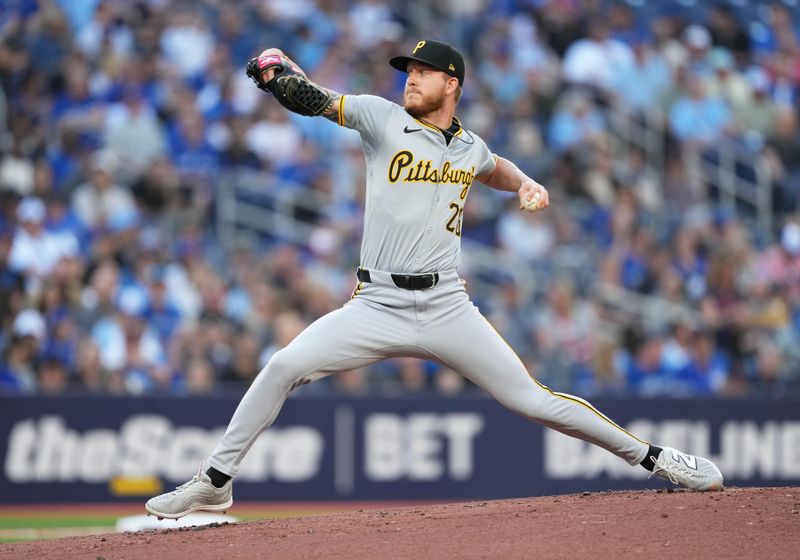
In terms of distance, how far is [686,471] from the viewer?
6.46 metres

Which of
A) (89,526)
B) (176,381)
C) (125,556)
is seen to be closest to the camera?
(125,556)

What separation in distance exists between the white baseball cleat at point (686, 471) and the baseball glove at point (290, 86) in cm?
241

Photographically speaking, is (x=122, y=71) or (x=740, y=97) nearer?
(x=122, y=71)

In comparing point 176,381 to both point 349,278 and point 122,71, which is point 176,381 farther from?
point 122,71

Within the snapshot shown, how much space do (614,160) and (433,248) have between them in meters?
9.24

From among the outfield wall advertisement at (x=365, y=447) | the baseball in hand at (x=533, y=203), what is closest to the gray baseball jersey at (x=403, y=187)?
the baseball in hand at (x=533, y=203)

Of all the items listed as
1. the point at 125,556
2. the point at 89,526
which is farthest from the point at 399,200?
the point at 89,526

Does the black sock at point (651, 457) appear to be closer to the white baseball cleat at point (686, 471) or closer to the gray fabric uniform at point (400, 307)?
the white baseball cleat at point (686, 471)

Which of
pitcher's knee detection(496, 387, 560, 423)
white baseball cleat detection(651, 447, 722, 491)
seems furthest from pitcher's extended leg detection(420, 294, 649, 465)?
white baseball cleat detection(651, 447, 722, 491)

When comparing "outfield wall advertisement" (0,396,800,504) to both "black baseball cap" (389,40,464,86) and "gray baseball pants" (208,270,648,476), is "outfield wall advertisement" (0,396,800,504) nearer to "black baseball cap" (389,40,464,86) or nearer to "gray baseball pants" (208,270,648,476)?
"gray baseball pants" (208,270,648,476)

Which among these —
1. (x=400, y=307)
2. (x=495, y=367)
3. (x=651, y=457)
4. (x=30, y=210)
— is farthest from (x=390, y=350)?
(x=30, y=210)

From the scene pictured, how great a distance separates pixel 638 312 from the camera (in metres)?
13.4

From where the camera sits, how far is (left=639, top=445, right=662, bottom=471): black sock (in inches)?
250

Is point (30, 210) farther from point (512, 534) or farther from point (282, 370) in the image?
point (512, 534)
